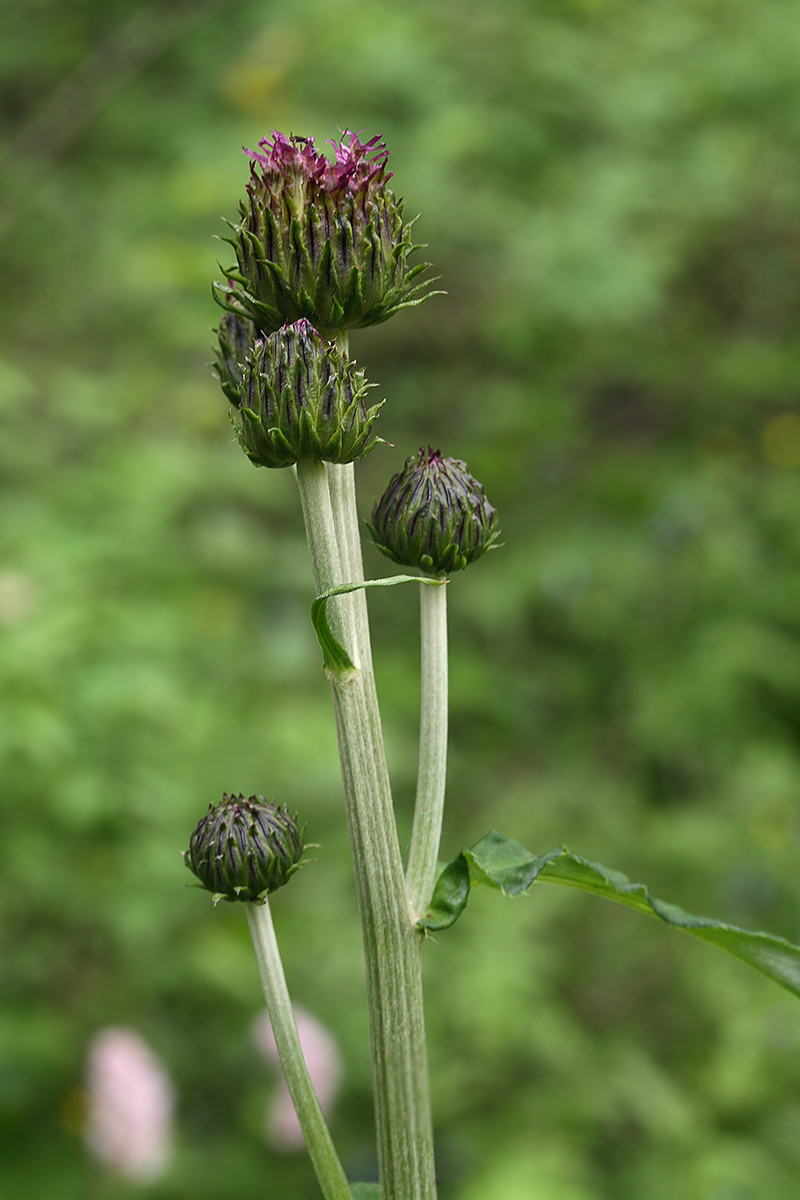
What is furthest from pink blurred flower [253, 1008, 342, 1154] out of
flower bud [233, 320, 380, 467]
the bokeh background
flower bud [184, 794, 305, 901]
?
flower bud [233, 320, 380, 467]

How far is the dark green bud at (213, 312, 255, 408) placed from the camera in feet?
3.12

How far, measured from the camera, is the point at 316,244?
2.83ft

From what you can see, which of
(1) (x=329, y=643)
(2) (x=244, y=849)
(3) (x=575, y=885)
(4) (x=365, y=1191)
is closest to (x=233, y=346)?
(1) (x=329, y=643)

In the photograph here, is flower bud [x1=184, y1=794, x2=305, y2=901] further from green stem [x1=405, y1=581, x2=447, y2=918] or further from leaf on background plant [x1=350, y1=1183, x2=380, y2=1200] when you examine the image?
leaf on background plant [x1=350, y1=1183, x2=380, y2=1200]

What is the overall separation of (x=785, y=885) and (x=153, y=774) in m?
1.89

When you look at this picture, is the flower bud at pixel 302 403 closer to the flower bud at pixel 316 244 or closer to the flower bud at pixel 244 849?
the flower bud at pixel 316 244

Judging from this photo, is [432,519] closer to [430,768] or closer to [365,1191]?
[430,768]

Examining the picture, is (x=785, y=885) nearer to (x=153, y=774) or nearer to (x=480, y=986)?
(x=480, y=986)

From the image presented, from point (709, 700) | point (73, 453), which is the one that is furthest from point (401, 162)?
point (709, 700)

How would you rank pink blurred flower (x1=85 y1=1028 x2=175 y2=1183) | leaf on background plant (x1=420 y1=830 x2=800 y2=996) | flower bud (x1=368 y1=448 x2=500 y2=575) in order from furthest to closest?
→ pink blurred flower (x1=85 y1=1028 x2=175 y2=1183) → flower bud (x1=368 y1=448 x2=500 y2=575) → leaf on background plant (x1=420 y1=830 x2=800 y2=996)

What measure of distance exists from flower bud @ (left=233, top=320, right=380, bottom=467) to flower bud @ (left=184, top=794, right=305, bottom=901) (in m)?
0.29

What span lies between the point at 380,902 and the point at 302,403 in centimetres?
37

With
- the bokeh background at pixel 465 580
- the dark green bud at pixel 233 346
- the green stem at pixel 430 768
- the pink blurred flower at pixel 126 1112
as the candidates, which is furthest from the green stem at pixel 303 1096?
the pink blurred flower at pixel 126 1112

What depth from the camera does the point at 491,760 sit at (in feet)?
13.6
